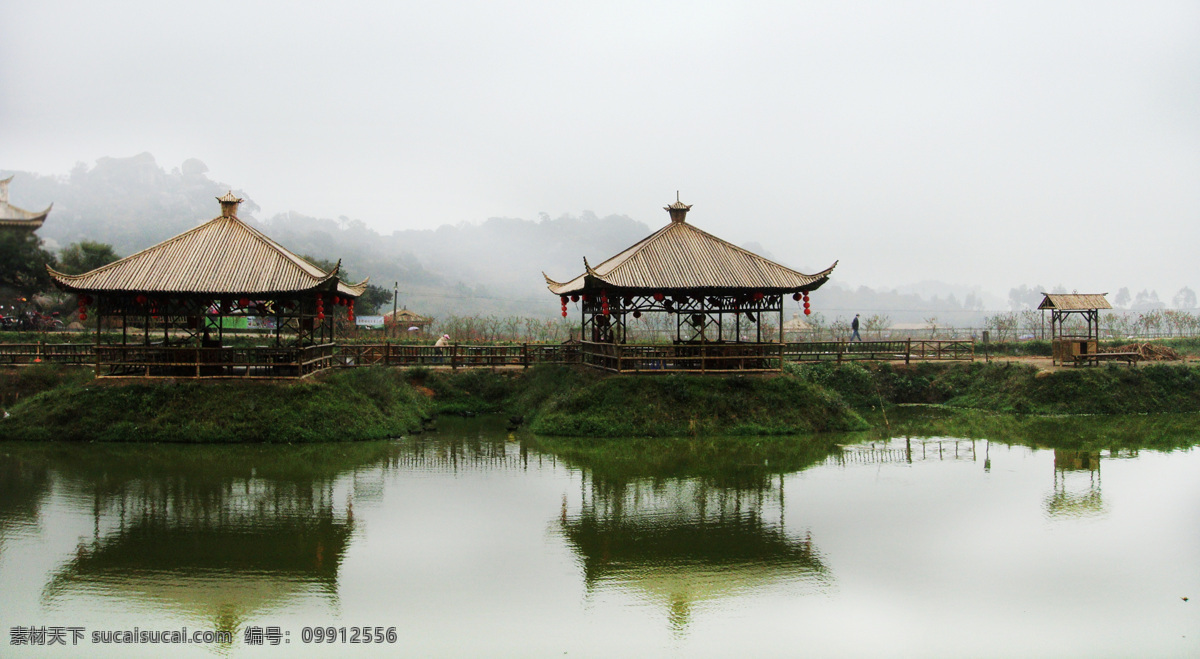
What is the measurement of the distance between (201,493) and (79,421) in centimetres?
673

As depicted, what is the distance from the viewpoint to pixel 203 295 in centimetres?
1694

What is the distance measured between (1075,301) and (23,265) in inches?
1569

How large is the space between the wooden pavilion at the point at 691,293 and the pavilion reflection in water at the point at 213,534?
7242 millimetres

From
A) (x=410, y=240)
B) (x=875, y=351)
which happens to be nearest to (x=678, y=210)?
(x=875, y=351)

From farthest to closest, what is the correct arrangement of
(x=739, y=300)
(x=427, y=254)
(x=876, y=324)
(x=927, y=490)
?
(x=427, y=254)
(x=876, y=324)
(x=739, y=300)
(x=927, y=490)

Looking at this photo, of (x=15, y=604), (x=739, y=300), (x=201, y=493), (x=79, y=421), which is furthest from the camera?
(x=739, y=300)

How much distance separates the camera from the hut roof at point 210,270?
54.5ft

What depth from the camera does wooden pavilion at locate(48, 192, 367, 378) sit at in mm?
16703

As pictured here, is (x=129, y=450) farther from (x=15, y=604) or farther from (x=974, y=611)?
(x=974, y=611)

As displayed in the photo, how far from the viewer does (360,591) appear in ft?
25.6

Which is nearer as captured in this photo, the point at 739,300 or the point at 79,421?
the point at 79,421

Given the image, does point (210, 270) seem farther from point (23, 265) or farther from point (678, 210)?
point (23, 265)

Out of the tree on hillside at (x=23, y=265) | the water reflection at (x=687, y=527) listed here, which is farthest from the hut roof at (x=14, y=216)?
the tree on hillside at (x=23, y=265)

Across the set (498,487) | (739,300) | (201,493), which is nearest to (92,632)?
(201,493)
